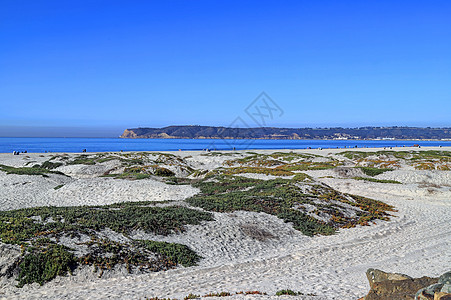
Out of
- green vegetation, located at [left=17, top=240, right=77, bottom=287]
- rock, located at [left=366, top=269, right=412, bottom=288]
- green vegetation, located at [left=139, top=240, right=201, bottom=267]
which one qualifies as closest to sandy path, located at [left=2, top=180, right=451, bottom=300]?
green vegetation, located at [left=17, top=240, right=77, bottom=287]

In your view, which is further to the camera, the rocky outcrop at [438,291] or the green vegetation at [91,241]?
the green vegetation at [91,241]

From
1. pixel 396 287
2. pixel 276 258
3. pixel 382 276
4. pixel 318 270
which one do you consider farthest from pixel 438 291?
pixel 276 258

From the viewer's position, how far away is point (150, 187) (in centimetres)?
2684

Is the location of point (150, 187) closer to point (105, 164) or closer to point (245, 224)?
point (245, 224)

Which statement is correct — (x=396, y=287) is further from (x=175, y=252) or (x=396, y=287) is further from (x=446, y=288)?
(x=175, y=252)

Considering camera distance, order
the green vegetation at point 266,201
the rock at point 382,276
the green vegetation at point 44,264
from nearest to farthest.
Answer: the rock at point 382,276 → the green vegetation at point 44,264 → the green vegetation at point 266,201

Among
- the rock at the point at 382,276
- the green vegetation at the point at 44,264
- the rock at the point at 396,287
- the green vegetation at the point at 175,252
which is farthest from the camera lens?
the green vegetation at the point at 175,252

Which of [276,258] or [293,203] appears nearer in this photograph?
[276,258]

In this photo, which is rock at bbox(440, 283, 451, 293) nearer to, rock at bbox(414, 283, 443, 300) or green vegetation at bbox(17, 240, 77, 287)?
rock at bbox(414, 283, 443, 300)

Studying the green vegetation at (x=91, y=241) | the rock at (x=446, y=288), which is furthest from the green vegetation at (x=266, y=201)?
the rock at (x=446, y=288)

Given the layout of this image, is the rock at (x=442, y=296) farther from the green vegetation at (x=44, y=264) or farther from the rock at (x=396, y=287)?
the green vegetation at (x=44, y=264)

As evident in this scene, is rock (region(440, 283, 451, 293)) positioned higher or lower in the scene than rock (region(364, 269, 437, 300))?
higher

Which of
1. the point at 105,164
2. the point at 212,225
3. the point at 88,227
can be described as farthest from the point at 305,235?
the point at 105,164

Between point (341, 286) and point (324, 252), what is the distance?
3.88 metres
